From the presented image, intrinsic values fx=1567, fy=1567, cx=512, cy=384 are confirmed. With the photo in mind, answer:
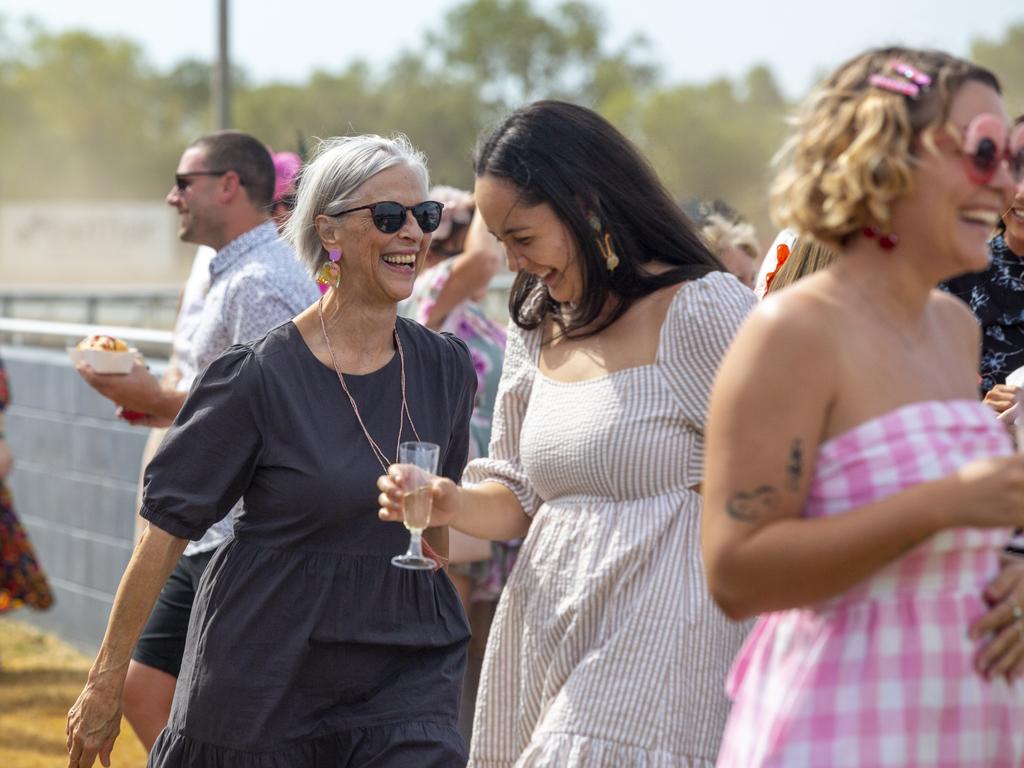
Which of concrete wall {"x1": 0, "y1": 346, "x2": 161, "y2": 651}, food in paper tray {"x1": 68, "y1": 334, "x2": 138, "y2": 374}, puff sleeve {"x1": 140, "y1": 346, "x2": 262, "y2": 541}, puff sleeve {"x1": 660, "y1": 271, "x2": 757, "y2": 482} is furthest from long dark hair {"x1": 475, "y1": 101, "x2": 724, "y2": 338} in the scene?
concrete wall {"x1": 0, "y1": 346, "x2": 161, "y2": 651}

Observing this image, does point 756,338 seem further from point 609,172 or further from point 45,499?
point 45,499

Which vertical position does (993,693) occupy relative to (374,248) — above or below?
below

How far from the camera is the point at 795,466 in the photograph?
219cm

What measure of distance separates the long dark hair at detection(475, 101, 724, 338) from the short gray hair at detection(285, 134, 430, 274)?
0.50m

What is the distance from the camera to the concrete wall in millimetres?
7836

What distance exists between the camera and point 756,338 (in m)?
2.20

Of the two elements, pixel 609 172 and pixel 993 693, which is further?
pixel 609 172

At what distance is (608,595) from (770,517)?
95 centimetres

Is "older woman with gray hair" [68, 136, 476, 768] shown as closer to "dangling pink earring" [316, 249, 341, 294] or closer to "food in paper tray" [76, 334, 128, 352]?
"dangling pink earring" [316, 249, 341, 294]

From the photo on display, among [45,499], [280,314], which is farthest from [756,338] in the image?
[45,499]

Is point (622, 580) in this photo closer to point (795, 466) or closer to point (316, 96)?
point (795, 466)

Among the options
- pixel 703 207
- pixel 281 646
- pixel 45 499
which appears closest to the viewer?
pixel 281 646

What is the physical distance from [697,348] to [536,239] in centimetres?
42

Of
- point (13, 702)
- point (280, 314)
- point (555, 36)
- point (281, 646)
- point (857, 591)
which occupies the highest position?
point (555, 36)
